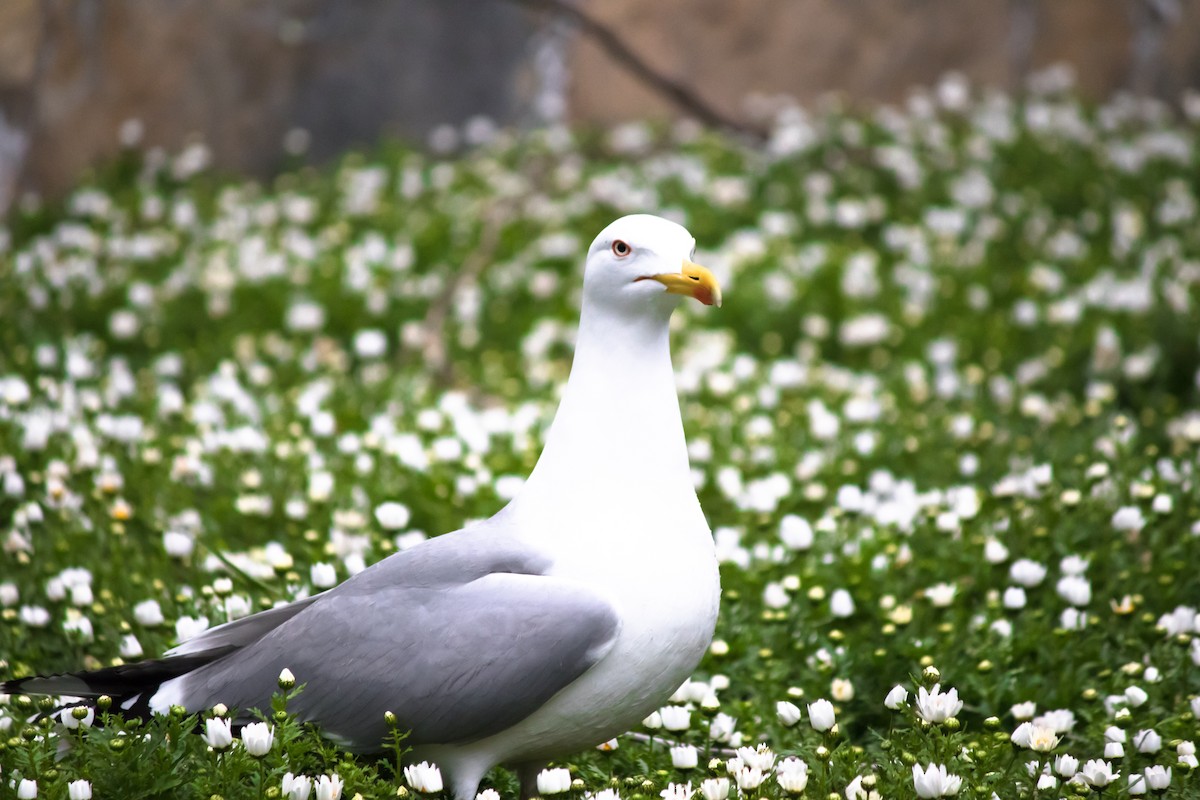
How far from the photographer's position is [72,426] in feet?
14.5

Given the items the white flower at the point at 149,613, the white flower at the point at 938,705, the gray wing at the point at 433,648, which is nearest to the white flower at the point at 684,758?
the gray wing at the point at 433,648

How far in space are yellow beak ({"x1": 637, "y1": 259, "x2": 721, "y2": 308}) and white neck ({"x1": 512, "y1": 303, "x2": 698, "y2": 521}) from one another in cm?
9

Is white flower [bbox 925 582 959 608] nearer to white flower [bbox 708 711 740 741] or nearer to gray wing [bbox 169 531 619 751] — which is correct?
white flower [bbox 708 711 740 741]

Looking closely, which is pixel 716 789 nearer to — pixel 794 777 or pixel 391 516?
pixel 794 777

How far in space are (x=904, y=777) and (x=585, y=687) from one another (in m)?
0.60

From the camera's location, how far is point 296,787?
2.35 meters

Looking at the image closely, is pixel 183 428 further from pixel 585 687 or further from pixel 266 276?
pixel 585 687

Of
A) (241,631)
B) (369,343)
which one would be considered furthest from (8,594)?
(369,343)

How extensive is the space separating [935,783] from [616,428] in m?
0.89

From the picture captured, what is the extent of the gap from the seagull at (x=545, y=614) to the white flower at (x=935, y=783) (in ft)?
1.57

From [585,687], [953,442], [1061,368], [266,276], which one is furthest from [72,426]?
[1061,368]

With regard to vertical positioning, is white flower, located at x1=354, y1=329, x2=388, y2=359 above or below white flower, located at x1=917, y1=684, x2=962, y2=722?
above

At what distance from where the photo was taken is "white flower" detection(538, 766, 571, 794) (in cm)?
246

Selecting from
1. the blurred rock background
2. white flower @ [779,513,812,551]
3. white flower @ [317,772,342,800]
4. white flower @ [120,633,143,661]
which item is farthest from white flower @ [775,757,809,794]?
the blurred rock background
